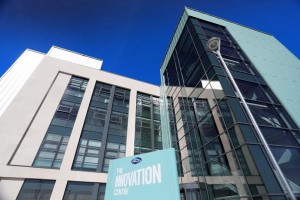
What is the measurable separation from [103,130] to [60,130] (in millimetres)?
4312

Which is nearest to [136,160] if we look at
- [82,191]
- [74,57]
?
[82,191]

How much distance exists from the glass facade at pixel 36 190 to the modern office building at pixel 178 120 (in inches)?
2.6

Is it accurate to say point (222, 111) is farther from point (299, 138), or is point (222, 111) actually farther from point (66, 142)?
point (66, 142)

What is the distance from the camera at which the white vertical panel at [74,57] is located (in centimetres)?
2502

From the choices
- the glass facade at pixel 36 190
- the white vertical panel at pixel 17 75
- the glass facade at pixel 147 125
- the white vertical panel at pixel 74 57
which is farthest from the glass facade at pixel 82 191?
the white vertical panel at pixel 74 57

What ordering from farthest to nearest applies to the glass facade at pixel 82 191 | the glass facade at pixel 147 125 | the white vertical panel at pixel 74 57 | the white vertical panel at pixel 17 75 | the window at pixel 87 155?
1. the white vertical panel at pixel 74 57
2. the glass facade at pixel 147 125
3. the white vertical panel at pixel 17 75
4. the window at pixel 87 155
5. the glass facade at pixel 82 191

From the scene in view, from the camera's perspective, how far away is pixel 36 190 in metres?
12.8

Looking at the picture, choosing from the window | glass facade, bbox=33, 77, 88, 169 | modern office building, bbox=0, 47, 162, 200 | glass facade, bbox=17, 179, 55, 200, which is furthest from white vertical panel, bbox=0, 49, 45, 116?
the window

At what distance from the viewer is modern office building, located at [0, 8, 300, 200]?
840cm

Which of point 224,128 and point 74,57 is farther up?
point 74,57

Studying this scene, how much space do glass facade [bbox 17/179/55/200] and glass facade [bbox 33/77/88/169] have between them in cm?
132

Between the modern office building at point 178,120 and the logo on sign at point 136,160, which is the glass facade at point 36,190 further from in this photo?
the logo on sign at point 136,160

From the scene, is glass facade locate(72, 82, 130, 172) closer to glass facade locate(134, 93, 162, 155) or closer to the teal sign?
glass facade locate(134, 93, 162, 155)

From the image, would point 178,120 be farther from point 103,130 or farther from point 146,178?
point 146,178
